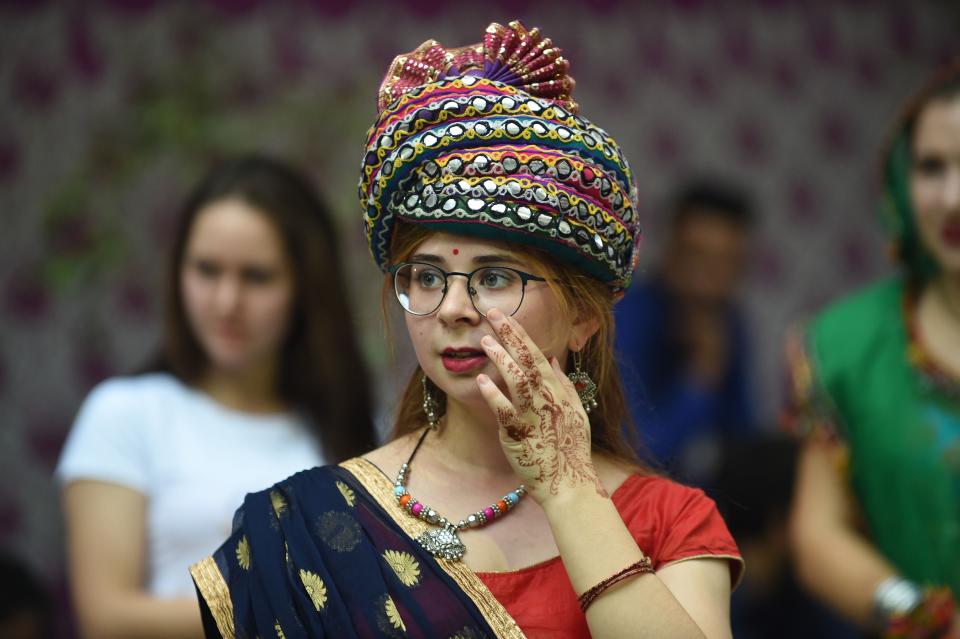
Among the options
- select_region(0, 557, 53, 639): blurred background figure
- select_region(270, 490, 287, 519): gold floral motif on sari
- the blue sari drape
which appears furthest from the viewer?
select_region(0, 557, 53, 639): blurred background figure

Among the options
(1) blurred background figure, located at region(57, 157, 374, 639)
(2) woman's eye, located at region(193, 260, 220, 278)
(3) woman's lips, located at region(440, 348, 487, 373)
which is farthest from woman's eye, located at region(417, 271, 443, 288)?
(2) woman's eye, located at region(193, 260, 220, 278)

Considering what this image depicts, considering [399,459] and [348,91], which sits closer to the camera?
[399,459]

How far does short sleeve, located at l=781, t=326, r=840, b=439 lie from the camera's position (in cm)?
336

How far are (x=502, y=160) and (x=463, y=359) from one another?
324mm

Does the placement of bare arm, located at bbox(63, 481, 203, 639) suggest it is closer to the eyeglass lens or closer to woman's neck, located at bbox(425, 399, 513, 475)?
woman's neck, located at bbox(425, 399, 513, 475)

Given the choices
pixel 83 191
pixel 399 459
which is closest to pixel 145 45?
pixel 83 191

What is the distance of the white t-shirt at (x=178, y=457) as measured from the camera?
310 cm

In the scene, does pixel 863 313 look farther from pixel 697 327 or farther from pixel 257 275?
pixel 697 327

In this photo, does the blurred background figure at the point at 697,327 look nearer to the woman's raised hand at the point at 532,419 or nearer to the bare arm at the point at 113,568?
the bare arm at the point at 113,568

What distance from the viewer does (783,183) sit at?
627 centimetres

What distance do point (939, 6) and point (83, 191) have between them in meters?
4.15

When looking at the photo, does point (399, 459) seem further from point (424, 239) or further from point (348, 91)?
point (348, 91)

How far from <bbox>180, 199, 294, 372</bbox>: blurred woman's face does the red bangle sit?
155 cm

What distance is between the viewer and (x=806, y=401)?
11.1ft
